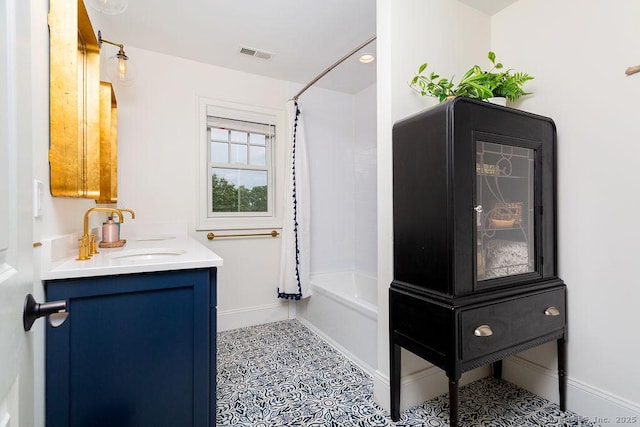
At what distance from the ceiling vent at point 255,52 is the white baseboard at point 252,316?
89.3 inches

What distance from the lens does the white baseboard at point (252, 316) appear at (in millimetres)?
2822

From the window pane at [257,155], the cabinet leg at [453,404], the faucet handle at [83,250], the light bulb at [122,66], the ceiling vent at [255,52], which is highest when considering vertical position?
the ceiling vent at [255,52]

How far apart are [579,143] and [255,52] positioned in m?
2.32

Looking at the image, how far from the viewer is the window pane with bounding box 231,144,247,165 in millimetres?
2953

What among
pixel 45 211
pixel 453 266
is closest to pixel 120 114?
pixel 45 211

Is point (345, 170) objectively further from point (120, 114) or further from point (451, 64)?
point (120, 114)

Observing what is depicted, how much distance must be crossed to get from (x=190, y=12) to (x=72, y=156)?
1.37 meters

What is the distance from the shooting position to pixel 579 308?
1.60 m

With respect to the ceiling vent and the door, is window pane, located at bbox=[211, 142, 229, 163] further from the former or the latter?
the door

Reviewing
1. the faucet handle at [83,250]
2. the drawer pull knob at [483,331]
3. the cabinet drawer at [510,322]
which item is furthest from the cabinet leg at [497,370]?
the faucet handle at [83,250]

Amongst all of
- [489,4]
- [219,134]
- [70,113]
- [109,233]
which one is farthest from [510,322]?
[219,134]

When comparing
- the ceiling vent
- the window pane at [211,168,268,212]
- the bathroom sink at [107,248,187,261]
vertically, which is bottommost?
the bathroom sink at [107,248,187,261]

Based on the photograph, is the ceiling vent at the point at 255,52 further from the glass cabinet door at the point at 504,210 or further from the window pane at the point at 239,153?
the glass cabinet door at the point at 504,210

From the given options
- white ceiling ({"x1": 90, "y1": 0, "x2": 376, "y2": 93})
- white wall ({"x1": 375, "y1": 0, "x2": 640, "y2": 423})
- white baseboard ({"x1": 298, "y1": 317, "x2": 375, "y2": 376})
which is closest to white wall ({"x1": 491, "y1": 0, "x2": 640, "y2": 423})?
white wall ({"x1": 375, "y1": 0, "x2": 640, "y2": 423})
